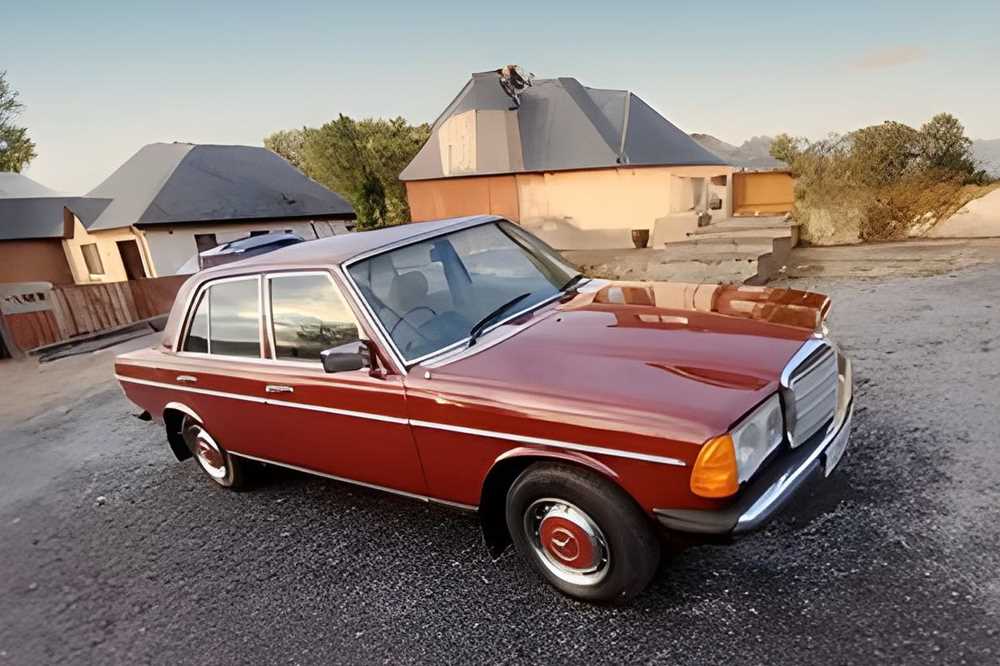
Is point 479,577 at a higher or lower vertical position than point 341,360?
lower

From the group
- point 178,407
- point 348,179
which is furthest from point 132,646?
point 348,179

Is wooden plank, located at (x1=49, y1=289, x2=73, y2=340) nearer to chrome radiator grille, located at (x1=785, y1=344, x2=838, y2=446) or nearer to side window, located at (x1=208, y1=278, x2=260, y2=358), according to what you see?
side window, located at (x1=208, y1=278, x2=260, y2=358)

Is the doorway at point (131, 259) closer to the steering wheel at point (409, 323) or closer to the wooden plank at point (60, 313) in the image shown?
the wooden plank at point (60, 313)

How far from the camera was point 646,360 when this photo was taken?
2441 millimetres

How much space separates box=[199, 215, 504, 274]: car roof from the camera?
317cm

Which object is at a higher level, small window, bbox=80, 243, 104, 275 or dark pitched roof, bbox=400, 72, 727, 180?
dark pitched roof, bbox=400, 72, 727, 180

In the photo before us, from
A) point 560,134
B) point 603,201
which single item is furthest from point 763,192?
point 560,134

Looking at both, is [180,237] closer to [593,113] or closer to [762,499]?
[593,113]

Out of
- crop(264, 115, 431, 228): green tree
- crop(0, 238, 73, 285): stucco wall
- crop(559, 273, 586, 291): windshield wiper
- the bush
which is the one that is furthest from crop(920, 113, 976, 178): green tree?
crop(0, 238, 73, 285): stucco wall

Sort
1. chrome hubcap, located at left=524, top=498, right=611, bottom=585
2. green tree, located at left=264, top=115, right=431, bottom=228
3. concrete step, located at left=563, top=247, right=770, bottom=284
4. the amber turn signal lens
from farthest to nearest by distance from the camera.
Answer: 1. green tree, located at left=264, top=115, right=431, bottom=228
2. concrete step, located at left=563, top=247, right=770, bottom=284
3. chrome hubcap, located at left=524, top=498, right=611, bottom=585
4. the amber turn signal lens

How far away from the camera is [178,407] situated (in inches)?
159

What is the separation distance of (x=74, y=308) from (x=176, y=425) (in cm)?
1066

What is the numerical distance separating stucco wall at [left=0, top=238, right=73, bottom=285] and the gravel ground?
81.9 feet

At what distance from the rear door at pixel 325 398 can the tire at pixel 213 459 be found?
2.34 ft
